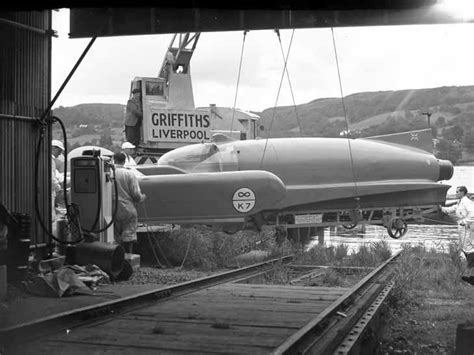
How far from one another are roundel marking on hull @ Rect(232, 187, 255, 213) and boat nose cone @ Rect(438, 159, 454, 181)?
6.06m

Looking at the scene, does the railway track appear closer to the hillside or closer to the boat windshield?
the boat windshield

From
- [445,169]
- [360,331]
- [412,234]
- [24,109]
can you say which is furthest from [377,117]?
[360,331]

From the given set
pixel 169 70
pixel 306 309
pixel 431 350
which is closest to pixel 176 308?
pixel 306 309

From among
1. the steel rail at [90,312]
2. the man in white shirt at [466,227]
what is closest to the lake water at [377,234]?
the man in white shirt at [466,227]

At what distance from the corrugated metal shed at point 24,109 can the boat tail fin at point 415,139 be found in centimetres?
1056

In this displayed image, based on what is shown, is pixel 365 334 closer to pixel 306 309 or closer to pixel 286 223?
pixel 306 309

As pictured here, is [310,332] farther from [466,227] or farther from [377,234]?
[377,234]

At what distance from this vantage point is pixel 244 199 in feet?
45.7

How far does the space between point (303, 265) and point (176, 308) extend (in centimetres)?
653

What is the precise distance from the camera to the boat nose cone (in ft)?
→ 56.7

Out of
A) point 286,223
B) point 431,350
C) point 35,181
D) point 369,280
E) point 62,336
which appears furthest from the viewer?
point 286,223

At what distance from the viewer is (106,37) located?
29.8 feet

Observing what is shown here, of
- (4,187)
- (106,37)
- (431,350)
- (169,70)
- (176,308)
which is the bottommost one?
(431,350)

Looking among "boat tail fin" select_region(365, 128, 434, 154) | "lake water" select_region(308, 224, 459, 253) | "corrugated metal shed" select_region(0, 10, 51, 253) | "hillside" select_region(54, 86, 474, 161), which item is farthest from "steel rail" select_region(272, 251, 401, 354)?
"lake water" select_region(308, 224, 459, 253)
